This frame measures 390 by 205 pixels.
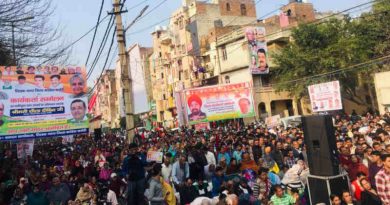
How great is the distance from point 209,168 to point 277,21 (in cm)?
3662

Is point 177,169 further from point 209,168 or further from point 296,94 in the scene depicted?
point 296,94

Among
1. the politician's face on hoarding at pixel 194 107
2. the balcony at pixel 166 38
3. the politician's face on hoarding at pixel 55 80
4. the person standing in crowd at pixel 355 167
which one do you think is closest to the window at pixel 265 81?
the politician's face on hoarding at pixel 194 107

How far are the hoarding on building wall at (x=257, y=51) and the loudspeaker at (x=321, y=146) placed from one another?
29.0m

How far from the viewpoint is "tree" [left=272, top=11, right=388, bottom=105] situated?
2906cm

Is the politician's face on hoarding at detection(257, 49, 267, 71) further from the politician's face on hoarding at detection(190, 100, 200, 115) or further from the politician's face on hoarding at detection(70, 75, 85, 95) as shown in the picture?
the politician's face on hoarding at detection(70, 75, 85, 95)

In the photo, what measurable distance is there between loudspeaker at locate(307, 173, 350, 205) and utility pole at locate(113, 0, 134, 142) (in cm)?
534

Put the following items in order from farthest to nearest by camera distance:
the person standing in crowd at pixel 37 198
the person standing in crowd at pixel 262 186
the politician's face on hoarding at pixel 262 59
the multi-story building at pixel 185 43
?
the multi-story building at pixel 185 43, the politician's face on hoarding at pixel 262 59, the person standing in crowd at pixel 37 198, the person standing in crowd at pixel 262 186

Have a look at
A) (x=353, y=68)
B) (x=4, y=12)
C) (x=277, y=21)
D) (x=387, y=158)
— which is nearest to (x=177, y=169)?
(x=387, y=158)

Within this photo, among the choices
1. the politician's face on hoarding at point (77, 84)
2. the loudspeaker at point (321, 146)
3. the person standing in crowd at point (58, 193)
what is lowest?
the person standing in crowd at point (58, 193)

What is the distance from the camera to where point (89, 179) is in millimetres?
10695

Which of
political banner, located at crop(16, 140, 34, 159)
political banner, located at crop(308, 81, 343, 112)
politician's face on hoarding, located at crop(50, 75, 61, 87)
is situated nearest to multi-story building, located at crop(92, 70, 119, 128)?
political banner, located at crop(16, 140, 34, 159)

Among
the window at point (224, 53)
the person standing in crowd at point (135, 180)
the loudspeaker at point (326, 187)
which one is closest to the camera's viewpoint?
the loudspeaker at point (326, 187)

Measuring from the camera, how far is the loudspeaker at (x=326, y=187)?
6.84 metres

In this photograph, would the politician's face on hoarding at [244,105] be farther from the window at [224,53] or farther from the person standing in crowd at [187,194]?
the window at [224,53]
